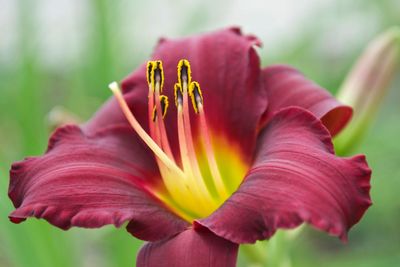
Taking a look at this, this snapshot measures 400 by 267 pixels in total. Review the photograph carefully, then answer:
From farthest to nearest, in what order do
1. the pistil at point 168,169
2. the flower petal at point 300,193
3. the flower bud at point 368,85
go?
the flower bud at point 368,85
the pistil at point 168,169
the flower petal at point 300,193

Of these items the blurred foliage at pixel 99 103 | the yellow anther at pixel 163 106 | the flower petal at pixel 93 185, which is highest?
the yellow anther at pixel 163 106

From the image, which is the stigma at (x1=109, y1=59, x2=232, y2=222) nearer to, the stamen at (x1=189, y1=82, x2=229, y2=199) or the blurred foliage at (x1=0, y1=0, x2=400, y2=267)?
the stamen at (x1=189, y1=82, x2=229, y2=199)

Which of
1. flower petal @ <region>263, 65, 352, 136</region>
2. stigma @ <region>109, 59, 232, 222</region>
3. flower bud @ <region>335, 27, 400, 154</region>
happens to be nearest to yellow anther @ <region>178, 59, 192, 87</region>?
stigma @ <region>109, 59, 232, 222</region>

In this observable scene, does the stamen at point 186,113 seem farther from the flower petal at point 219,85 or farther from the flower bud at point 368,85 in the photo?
the flower bud at point 368,85

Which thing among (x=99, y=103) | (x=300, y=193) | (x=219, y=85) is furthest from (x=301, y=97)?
(x=99, y=103)

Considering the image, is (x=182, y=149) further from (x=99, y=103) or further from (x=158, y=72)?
(x=99, y=103)

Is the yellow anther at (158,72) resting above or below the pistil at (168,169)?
above

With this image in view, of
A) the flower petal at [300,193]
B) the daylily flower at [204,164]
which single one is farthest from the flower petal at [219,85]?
the flower petal at [300,193]
